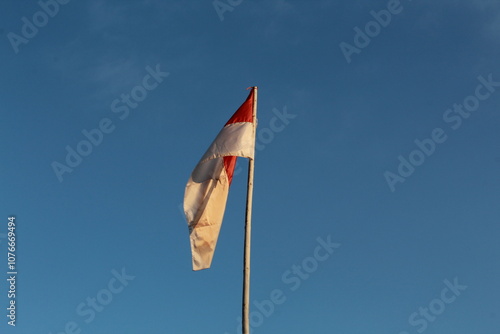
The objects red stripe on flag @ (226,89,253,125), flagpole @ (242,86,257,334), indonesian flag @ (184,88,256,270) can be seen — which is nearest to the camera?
flagpole @ (242,86,257,334)

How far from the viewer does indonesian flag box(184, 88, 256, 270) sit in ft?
72.7

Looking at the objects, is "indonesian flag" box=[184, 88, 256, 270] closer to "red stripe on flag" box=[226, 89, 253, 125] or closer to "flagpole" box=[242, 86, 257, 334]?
"red stripe on flag" box=[226, 89, 253, 125]

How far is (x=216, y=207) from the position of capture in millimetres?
22859

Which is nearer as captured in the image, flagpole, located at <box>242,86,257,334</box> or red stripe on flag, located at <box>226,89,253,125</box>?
flagpole, located at <box>242,86,257,334</box>

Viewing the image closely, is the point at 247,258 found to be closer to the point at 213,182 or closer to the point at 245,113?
the point at 213,182

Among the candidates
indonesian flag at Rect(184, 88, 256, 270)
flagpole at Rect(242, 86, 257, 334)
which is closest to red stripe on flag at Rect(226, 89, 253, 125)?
indonesian flag at Rect(184, 88, 256, 270)

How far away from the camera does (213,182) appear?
23078mm

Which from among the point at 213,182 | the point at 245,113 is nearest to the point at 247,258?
the point at 213,182

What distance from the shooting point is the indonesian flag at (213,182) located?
2217 cm

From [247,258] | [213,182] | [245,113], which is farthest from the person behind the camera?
[245,113]

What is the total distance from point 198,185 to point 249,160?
6.71 feet

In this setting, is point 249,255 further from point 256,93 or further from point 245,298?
point 256,93

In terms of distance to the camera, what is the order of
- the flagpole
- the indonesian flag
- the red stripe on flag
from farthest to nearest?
the red stripe on flag
the indonesian flag
the flagpole

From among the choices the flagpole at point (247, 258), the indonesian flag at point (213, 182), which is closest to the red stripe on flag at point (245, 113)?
the indonesian flag at point (213, 182)
